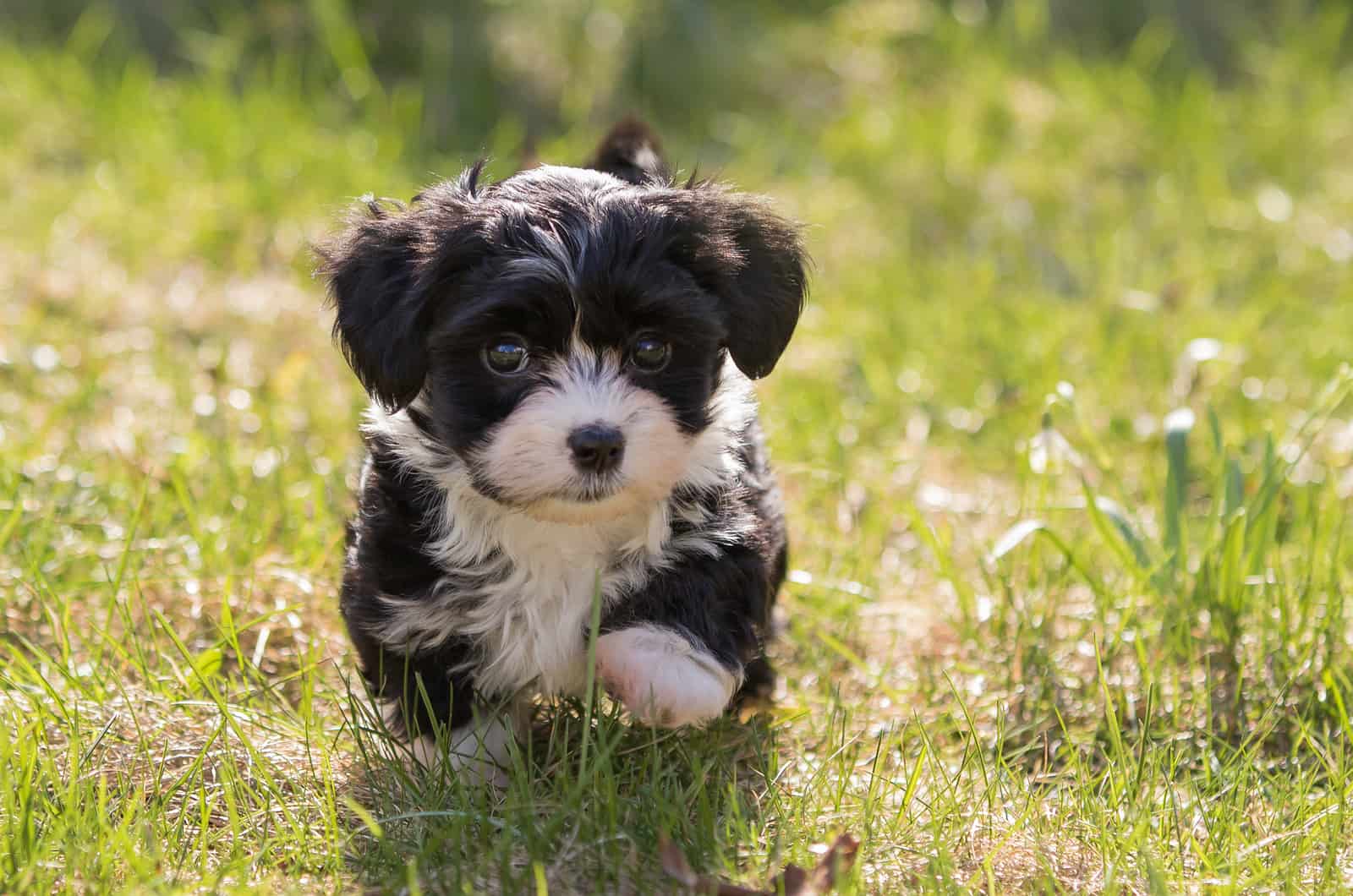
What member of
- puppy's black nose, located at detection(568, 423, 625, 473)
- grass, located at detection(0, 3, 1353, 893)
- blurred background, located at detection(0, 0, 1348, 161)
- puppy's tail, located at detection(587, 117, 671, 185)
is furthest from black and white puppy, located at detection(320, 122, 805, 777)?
blurred background, located at detection(0, 0, 1348, 161)

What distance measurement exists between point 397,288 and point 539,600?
0.63 metres

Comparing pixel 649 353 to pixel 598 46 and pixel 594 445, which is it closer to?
pixel 594 445

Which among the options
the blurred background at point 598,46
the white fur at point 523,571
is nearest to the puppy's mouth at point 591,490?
the white fur at point 523,571

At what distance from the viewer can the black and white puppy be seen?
2588mm

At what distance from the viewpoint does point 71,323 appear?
500cm

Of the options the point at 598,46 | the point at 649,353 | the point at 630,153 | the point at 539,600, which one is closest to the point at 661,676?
the point at 539,600

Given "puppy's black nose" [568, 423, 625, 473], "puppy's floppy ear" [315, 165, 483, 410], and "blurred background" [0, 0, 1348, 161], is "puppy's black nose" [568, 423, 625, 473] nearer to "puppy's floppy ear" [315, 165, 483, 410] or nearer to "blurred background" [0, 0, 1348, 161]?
"puppy's floppy ear" [315, 165, 483, 410]

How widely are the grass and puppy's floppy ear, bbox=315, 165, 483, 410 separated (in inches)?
25.3

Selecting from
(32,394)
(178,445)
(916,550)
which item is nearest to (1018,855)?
(916,550)

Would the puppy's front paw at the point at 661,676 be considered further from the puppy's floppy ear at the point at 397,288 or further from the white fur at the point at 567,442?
the puppy's floppy ear at the point at 397,288

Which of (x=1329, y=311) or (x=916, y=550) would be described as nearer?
(x=916, y=550)

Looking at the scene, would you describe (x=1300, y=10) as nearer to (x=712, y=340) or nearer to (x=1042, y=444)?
(x=1042, y=444)

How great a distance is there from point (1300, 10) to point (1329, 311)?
10.8 feet

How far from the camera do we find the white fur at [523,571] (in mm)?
2773
